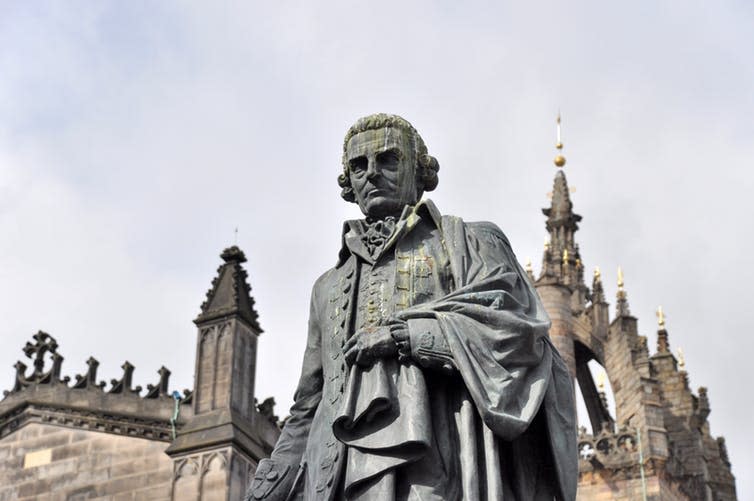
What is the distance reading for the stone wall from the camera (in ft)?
105

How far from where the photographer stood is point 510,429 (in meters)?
6.36

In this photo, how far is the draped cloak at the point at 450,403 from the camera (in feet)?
21.0

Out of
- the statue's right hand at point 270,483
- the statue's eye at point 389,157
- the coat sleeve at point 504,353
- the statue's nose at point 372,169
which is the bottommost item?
the statue's right hand at point 270,483

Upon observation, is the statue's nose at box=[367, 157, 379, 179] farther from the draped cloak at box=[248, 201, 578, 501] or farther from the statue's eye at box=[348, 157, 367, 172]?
the draped cloak at box=[248, 201, 578, 501]

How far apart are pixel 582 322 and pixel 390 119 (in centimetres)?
7020

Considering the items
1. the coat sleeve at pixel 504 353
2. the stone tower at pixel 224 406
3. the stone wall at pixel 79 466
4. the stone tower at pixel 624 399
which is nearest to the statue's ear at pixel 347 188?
the coat sleeve at pixel 504 353

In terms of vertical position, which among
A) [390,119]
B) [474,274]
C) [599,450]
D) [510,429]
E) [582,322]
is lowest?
[510,429]

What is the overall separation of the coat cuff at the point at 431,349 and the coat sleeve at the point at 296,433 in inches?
28.9

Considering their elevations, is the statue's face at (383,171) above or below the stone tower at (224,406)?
below

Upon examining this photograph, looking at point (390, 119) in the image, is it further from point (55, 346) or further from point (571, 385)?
point (55, 346)

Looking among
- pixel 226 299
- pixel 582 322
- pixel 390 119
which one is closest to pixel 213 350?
pixel 226 299

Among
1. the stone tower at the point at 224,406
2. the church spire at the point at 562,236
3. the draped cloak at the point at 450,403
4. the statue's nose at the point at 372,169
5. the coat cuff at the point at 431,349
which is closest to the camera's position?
the draped cloak at the point at 450,403

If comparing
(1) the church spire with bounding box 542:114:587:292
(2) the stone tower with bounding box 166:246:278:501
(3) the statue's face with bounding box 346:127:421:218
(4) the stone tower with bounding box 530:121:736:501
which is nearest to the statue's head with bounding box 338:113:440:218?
(3) the statue's face with bounding box 346:127:421:218

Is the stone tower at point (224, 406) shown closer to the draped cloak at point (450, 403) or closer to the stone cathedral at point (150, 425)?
the stone cathedral at point (150, 425)
